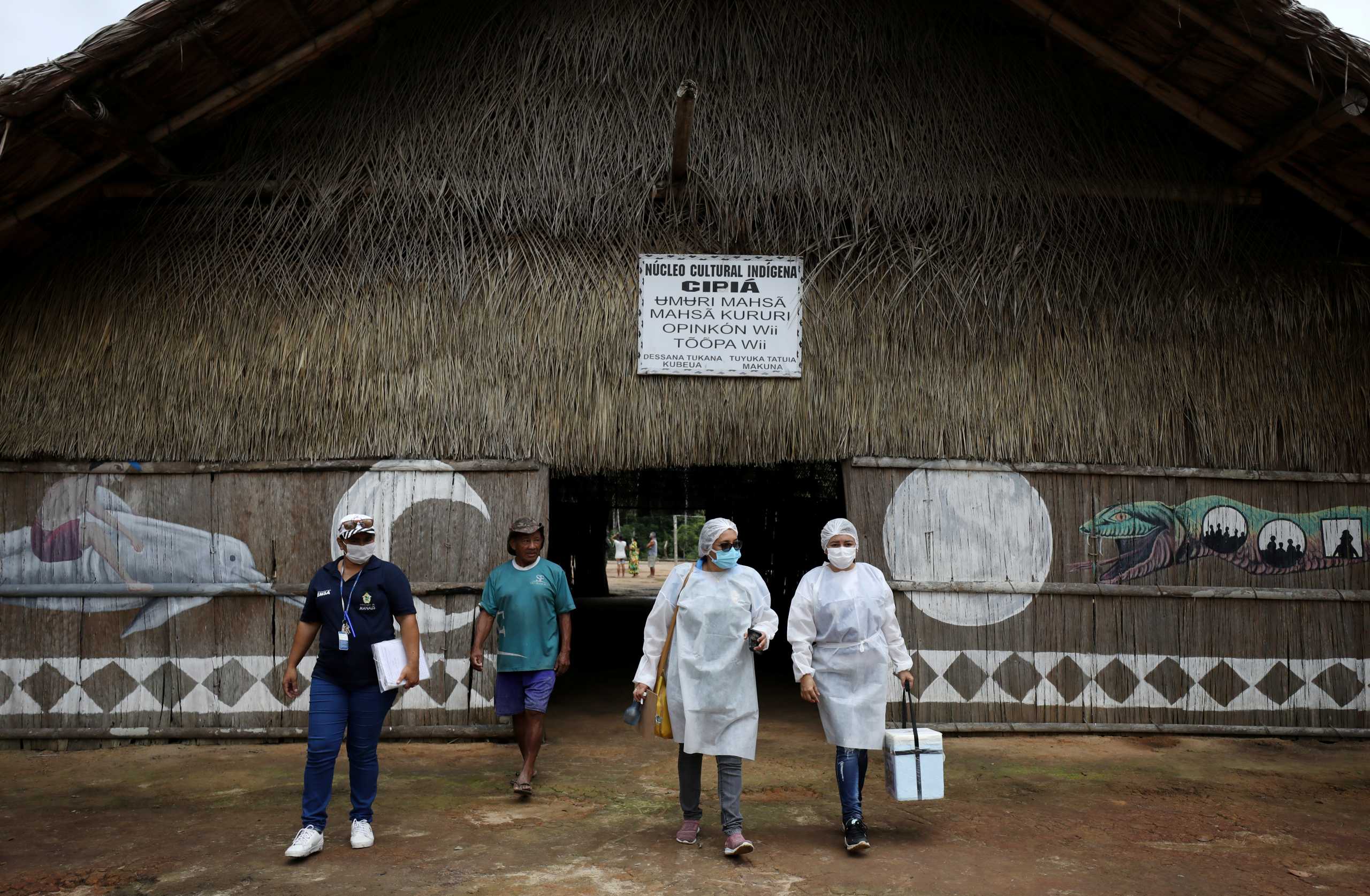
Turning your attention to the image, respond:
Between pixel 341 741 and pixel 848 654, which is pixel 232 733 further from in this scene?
pixel 848 654

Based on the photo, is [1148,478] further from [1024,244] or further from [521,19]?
[521,19]

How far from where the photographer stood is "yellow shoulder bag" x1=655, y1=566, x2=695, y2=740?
162 inches

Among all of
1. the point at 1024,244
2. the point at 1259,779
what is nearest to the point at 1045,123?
the point at 1024,244

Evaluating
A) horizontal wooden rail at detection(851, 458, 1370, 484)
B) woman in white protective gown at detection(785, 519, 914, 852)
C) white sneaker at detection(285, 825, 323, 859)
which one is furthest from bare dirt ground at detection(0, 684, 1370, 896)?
horizontal wooden rail at detection(851, 458, 1370, 484)

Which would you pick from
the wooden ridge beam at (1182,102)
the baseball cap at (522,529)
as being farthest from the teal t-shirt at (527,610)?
the wooden ridge beam at (1182,102)

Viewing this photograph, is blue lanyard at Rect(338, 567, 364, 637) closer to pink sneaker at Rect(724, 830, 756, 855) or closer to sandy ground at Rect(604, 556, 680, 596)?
pink sneaker at Rect(724, 830, 756, 855)

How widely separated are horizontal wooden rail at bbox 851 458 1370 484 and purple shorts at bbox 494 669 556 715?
2.56 m

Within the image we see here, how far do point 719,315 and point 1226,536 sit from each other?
3.80 m

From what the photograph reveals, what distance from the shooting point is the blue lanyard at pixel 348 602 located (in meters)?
3.93

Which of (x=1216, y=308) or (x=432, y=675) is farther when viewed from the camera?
(x=1216, y=308)

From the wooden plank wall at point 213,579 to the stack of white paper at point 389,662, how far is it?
1.90 m

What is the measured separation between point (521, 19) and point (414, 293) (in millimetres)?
2077

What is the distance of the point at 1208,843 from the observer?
13.4ft

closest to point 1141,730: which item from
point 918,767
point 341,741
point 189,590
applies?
point 918,767
